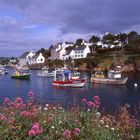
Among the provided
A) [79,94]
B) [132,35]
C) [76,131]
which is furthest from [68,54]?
[76,131]

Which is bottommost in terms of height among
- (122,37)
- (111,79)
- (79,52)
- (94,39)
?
(111,79)

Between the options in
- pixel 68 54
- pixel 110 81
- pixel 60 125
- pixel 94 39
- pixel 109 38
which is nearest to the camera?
pixel 60 125

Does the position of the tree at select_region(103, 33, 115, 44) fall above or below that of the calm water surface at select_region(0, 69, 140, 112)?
above

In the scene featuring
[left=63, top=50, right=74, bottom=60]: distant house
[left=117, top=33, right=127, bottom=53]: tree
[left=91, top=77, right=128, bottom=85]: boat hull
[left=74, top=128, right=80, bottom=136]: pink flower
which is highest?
[left=117, top=33, right=127, bottom=53]: tree

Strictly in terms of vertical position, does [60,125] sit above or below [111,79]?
above

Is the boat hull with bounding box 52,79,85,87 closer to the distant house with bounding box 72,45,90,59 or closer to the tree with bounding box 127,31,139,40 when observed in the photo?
the distant house with bounding box 72,45,90,59

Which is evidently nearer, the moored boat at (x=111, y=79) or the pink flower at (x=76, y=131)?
the pink flower at (x=76, y=131)

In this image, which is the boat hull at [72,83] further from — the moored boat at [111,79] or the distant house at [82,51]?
the distant house at [82,51]

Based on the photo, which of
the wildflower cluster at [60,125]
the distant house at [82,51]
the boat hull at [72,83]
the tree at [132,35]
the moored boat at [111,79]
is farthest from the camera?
the distant house at [82,51]

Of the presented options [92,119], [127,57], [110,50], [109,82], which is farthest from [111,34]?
[92,119]

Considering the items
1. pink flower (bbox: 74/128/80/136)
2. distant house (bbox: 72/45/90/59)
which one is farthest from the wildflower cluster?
distant house (bbox: 72/45/90/59)

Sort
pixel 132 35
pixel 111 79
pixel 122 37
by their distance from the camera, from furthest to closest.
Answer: pixel 132 35
pixel 122 37
pixel 111 79

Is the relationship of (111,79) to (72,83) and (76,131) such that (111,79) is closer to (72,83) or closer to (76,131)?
(72,83)

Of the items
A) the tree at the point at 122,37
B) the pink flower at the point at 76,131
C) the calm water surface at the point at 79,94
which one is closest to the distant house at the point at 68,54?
the tree at the point at 122,37
